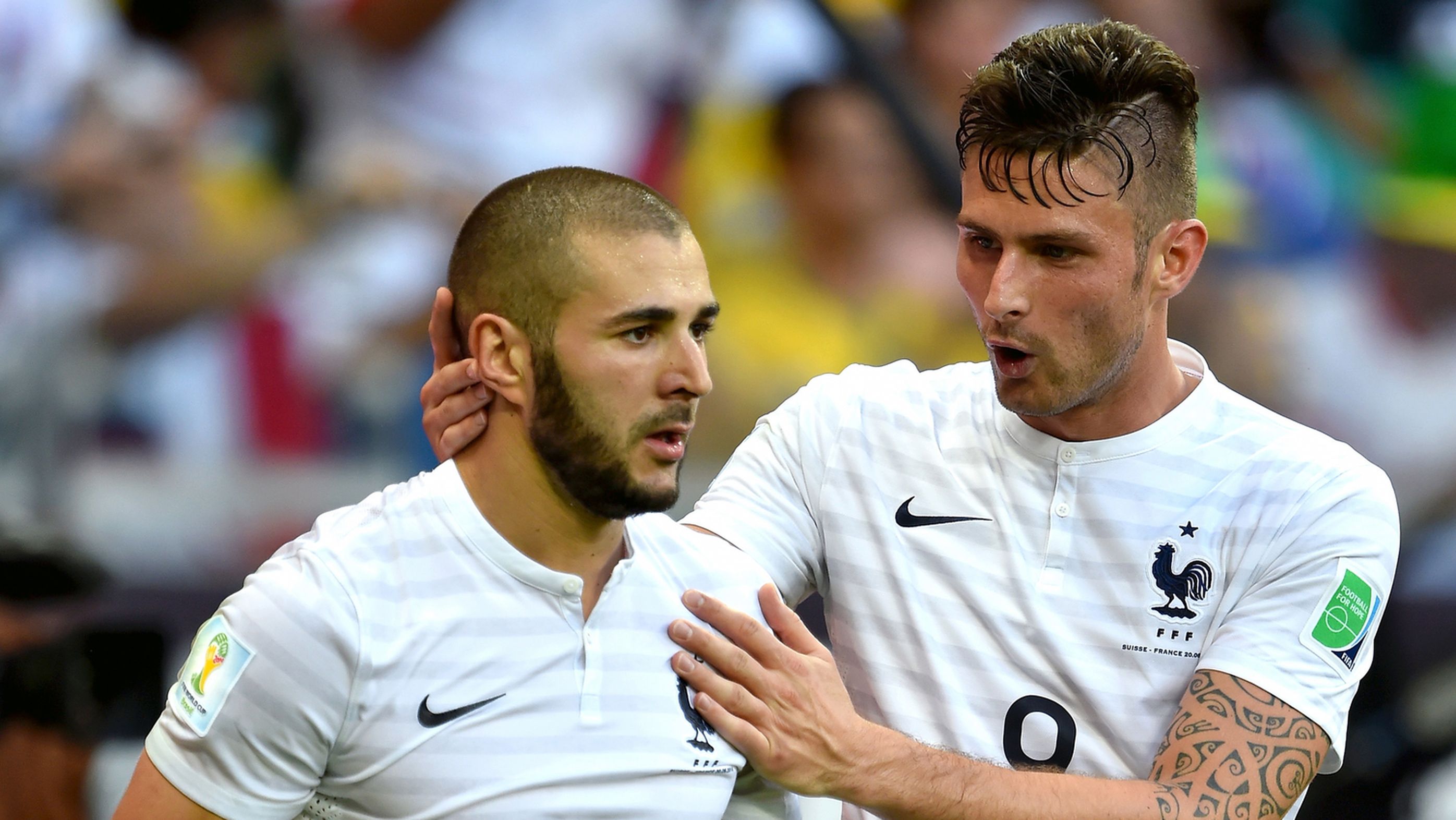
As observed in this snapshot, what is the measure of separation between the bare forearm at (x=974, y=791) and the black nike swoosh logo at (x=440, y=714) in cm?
48

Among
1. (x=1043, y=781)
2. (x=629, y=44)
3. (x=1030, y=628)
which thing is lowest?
(x=1043, y=781)

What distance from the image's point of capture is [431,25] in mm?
4730

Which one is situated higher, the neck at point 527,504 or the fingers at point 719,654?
the neck at point 527,504

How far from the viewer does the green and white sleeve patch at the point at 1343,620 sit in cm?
191

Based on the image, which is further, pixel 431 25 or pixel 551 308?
pixel 431 25

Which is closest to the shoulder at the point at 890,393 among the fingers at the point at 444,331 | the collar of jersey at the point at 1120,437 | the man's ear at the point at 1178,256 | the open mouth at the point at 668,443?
the collar of jersey at the point at 1120,437

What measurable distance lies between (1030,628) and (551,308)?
83 cm

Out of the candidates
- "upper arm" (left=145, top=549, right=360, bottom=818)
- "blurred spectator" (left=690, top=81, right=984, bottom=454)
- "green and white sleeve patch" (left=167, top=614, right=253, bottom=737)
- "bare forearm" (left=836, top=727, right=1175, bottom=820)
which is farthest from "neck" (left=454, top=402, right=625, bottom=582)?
"blurred spectator" (left=690, top=81, right=984, bottom=454)

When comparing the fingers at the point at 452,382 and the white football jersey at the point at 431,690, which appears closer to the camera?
the white football jersey at the point at 431,690

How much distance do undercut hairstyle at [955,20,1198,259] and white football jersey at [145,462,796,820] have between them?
771mm

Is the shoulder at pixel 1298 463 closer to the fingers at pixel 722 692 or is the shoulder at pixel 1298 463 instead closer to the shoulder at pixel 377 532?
the fingers at pixel 722 692

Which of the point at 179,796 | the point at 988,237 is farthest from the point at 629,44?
the point at 179,796

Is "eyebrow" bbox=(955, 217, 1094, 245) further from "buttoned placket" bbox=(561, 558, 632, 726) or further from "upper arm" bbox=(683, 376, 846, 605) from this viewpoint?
"buttoned placket" bbox=(561, 558, 632, 726)

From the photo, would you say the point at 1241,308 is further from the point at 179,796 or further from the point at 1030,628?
the point at 179,796
